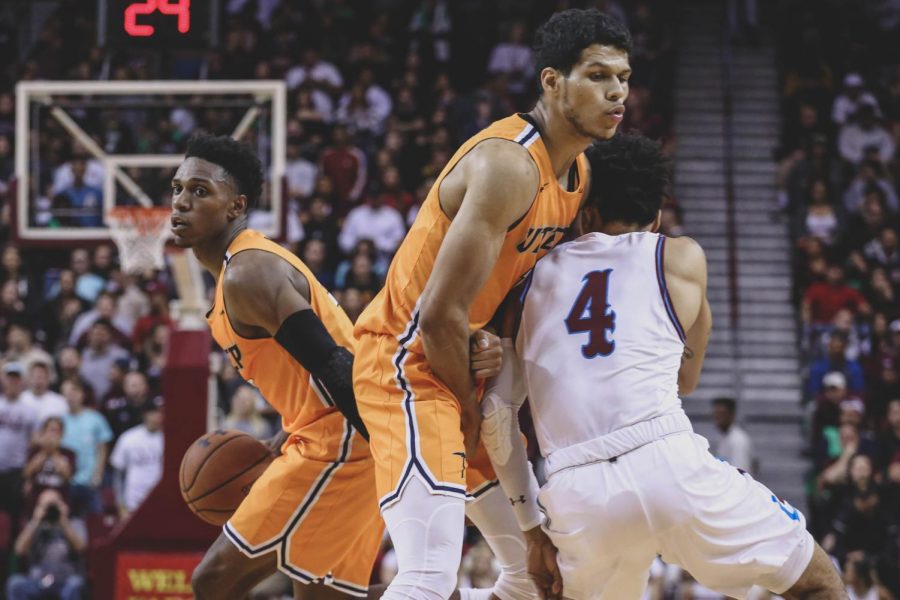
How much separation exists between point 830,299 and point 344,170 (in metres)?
5.08

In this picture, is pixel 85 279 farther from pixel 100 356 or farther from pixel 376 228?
pixel 376 228

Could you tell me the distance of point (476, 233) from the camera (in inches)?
160

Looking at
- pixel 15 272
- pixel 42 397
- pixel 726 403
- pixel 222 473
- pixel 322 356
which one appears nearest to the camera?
pixel 322 356

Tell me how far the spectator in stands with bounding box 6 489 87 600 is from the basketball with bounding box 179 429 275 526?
496cm

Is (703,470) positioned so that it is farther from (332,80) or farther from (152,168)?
(332,80)

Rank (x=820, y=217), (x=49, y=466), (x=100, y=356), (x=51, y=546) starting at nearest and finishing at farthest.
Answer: (x=51, y=546)
(x=49, y=466)
(x=100, y=356)
(x=820, y=217)

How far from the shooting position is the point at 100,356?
1203 cm

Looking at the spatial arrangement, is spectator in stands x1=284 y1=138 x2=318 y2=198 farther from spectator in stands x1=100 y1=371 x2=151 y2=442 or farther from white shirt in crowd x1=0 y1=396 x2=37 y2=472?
white shirt in crowd x1=0 y1=396 x2=37 y2=472

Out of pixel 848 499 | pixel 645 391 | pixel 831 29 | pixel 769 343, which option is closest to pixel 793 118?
pixel 831 29

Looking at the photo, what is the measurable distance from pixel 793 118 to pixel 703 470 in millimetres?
11877

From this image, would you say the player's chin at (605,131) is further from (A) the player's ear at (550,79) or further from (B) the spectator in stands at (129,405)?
(B) the spectator in stands at (129,405)

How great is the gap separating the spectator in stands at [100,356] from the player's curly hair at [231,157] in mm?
6840

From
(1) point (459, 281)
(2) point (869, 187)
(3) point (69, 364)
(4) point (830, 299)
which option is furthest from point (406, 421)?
(2) point (869, 187)

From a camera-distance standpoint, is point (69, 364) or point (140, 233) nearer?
point (140, 233)
